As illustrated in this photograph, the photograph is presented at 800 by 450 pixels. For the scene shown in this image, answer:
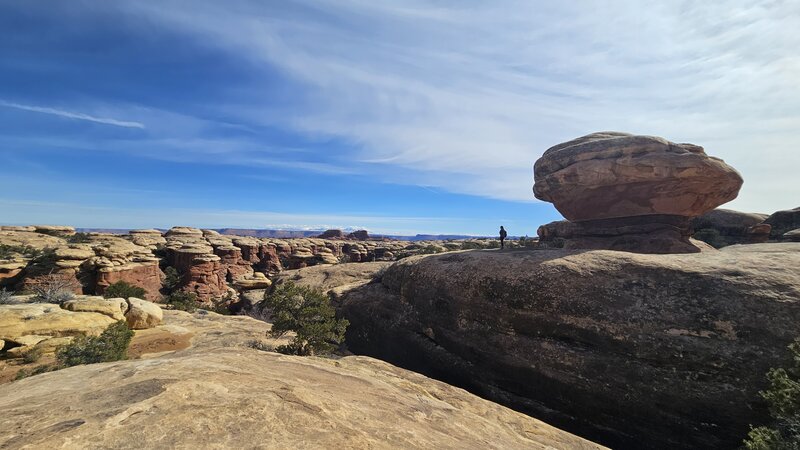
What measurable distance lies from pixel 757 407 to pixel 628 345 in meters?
3.36

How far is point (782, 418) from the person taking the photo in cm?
841

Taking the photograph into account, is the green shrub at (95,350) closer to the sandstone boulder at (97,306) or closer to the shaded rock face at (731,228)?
the sandstone boulder at (97,306)

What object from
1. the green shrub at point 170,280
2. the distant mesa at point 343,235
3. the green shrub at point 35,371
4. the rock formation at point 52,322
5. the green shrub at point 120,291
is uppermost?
the distant mesa at point 343,235

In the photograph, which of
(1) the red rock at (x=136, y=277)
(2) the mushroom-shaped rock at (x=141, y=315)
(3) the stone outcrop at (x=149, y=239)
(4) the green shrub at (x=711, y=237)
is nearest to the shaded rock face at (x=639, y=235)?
(4) the green shrub at (x=711, y=237)

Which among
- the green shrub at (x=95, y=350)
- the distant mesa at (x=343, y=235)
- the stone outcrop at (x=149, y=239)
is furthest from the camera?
the distant mesa at (x=343, y=235)

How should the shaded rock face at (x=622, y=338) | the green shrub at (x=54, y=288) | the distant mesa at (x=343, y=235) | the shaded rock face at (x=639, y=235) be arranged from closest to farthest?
the shaded rock face at (x=622, y=338)
the green shrub at (x=54, y=288)
the shaded rock face at (x=639, y=235)
the distant mesa at (x=343, y=235)

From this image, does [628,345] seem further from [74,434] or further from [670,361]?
[74,434]

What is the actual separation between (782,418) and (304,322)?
15.3 metres

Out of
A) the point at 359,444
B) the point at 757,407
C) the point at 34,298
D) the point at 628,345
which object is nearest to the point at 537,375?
the point at 628,345

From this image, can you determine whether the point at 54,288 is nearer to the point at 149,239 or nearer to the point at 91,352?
the point at 91,352

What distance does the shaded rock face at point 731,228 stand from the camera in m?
35.1

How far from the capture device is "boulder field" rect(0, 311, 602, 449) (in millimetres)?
4156

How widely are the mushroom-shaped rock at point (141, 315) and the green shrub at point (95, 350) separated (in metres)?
6.64

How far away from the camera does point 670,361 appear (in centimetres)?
1126
